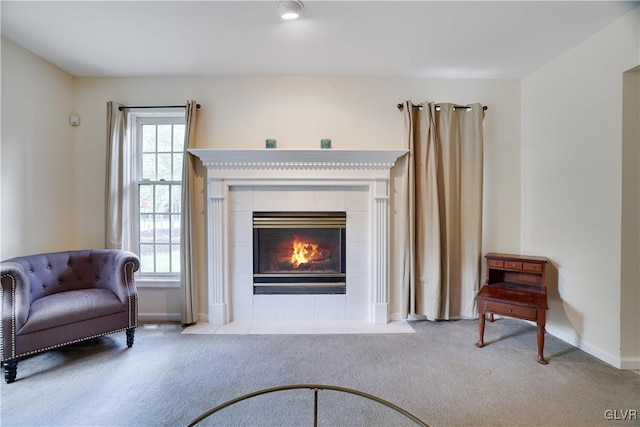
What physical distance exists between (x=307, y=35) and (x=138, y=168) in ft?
7.53

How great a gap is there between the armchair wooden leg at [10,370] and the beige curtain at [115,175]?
1.17 meters

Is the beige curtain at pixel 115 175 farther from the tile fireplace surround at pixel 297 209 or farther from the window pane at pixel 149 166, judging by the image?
the tile fireplace surround at pixel 297 209

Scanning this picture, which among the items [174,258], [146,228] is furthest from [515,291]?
[146,228]

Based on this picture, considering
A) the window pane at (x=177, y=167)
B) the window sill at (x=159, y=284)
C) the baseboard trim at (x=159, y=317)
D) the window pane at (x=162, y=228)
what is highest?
the window pane at (x=177, y=167)

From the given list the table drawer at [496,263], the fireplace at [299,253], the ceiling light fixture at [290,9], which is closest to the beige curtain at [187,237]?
the fireplace at [299,253]

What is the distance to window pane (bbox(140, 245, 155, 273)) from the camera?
9.91 ft

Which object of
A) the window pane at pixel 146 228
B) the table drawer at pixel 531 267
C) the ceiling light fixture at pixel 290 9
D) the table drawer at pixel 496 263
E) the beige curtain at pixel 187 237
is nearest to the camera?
the ceiling light fixture at pixel 290 9

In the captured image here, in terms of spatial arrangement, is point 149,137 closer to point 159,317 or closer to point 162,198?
point 162,198

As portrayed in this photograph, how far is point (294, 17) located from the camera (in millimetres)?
1974

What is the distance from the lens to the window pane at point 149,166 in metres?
3.04

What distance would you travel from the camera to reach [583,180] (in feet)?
7.58

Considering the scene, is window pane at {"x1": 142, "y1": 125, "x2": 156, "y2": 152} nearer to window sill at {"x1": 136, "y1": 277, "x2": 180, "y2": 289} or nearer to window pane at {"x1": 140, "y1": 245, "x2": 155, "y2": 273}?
window pane at {"x1": 140, "y1": 245, "x2": 155, "y2": 273}

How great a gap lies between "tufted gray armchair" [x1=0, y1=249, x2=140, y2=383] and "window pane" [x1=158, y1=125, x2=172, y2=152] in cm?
121

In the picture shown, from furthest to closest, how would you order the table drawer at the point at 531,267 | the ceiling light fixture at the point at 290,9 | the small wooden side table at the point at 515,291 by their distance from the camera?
the table drawer at the point at 531,267
the small wooden side table at the point at 515,291
the ceiling light fixture at the point at 290,9
